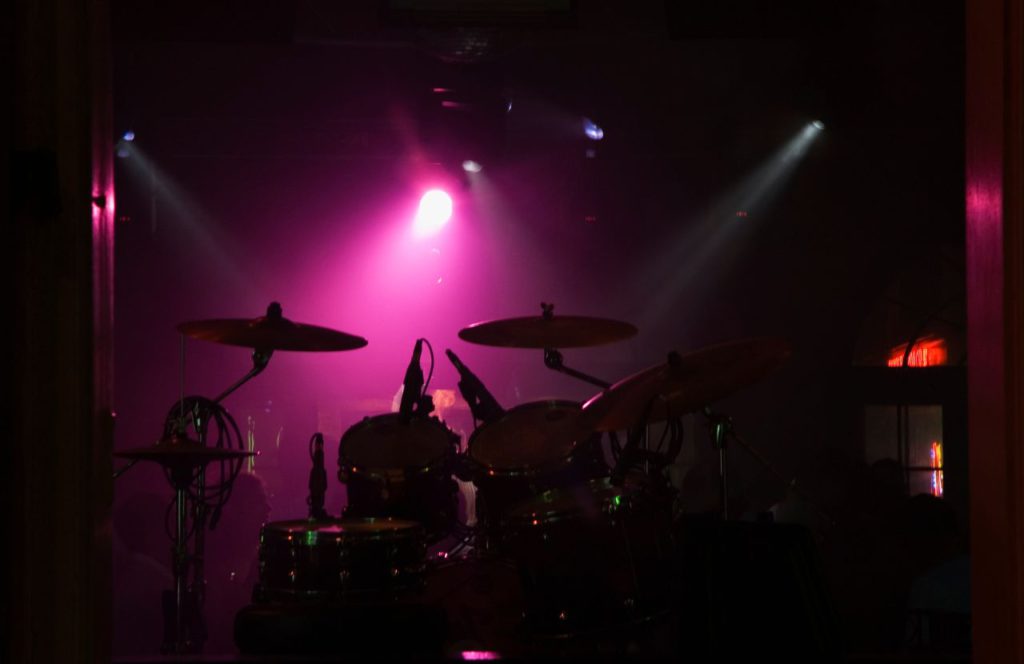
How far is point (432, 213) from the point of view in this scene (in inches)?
315

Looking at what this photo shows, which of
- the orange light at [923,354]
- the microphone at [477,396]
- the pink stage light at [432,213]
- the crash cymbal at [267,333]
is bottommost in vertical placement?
the microphone at [477,396]

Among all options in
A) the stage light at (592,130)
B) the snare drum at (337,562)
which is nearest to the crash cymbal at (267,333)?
the snare drum at (337,562)

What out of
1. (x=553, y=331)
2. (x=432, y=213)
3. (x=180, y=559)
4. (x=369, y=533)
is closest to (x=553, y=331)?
(x=553, y=331)

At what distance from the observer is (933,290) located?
8109mm

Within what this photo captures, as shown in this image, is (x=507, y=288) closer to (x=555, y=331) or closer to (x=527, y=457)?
(x=555, y=331)

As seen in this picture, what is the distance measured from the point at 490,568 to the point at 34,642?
3430 millimetres

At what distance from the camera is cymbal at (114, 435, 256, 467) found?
4.12m

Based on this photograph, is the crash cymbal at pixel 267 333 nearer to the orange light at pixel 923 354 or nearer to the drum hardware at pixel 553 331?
the drum hardware at pixel 553 331

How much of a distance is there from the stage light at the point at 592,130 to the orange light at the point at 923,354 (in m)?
2.76

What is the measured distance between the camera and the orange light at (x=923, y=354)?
8.11 m

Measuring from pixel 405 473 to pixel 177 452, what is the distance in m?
1.16

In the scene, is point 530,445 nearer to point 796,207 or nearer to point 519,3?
point 519,3

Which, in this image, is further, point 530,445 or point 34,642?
point 530,445

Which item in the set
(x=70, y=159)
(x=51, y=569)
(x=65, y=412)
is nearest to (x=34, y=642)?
(x=51, y=569)
